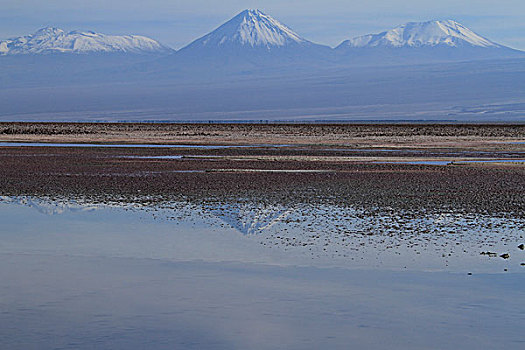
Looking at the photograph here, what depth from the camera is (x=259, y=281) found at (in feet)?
37.6

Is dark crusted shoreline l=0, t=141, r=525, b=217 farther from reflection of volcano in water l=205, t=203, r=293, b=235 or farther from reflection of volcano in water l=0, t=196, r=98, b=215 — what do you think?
reflection of volcano in water l=205, t=203, r=293, b=235

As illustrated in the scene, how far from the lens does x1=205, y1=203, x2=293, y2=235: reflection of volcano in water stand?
1606 centimetres

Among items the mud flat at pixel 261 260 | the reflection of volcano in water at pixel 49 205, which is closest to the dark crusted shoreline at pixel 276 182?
the mud flat at pixel 261 260

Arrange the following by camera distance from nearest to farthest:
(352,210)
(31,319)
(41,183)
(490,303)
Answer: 1. (31,319)
2. (490,303)
3. (352,210)
4. (41,183)

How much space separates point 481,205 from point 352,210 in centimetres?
292

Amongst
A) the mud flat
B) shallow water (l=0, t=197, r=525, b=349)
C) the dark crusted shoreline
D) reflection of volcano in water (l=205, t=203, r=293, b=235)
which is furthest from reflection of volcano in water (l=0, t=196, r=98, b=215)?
reflection of volcano in water (l=205, t=203, r=293, b=235)

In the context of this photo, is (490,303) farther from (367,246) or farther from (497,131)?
(497,131)

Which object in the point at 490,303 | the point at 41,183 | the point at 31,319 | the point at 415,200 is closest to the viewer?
the point at 31,319

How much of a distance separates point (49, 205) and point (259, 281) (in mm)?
9188

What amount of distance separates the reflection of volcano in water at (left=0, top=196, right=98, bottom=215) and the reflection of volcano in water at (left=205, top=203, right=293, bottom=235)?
272cm

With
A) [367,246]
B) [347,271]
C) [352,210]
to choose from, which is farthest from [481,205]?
[347,271]

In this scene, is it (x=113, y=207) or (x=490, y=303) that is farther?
(x=113, y=207)

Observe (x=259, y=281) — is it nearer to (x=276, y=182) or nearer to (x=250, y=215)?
(x=250, y=215)

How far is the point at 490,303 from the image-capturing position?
10.3 m
